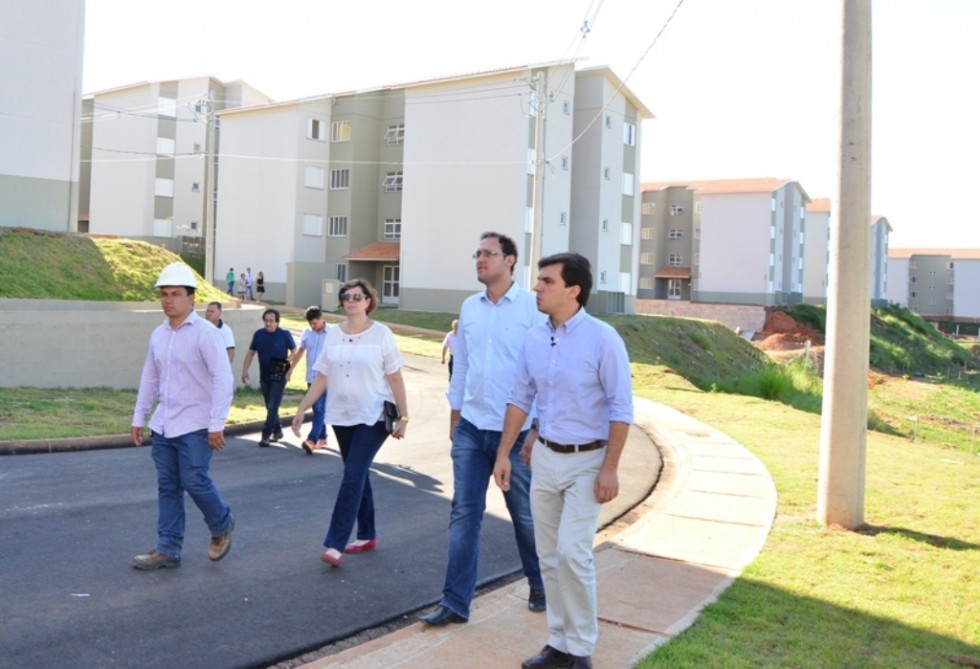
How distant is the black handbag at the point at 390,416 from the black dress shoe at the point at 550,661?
7.82 ft

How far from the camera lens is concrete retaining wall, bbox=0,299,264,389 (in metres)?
16.6

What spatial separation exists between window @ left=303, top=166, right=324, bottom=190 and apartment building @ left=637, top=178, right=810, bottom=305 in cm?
3641

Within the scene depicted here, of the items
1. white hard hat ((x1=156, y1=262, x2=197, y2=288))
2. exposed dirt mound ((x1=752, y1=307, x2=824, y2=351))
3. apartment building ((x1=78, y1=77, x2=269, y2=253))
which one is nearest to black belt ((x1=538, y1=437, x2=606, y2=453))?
white hard hat ((x1=156, y1=262, x2=197, y2=288))

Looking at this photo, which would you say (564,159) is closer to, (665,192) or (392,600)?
(665,192)

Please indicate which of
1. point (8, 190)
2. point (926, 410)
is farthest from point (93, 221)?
point (926, 410)

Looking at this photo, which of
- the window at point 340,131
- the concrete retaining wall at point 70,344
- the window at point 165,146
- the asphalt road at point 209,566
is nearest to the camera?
the asphalt road at point 209,566

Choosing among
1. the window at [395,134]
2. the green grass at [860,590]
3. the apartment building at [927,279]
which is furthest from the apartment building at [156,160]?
the apartment building at [927,279]

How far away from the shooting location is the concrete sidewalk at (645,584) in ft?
16.9

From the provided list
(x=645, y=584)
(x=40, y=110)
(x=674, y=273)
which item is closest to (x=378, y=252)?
(x=40, y=110)

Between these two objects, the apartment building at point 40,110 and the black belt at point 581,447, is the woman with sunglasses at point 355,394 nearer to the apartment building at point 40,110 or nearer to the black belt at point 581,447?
the black belt at point 581,447

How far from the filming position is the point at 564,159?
48.8m

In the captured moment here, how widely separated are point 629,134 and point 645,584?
48.9 metres

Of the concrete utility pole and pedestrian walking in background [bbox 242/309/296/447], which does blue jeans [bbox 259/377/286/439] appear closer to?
pedestrian walking in background [bbox 242/309/296/447]

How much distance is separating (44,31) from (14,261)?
627cm
